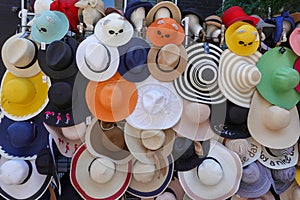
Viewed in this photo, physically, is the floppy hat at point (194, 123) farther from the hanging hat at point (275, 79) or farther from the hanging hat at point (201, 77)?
the hanging hat at point (275, 79)

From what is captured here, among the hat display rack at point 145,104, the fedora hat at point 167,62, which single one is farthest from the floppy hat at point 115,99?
the fedora hat at point 167,62

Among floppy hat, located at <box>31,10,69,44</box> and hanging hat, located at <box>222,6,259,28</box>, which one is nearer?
floppy hat, located at <box>31,10,69,44</box>

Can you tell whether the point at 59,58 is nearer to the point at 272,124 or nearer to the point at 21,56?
the point at 21,56

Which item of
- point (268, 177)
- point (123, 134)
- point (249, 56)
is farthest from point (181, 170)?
point (249, 56)

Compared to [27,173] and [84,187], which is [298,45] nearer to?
[84,187]

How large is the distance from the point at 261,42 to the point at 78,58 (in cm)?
74

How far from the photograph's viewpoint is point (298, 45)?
1.27 metres

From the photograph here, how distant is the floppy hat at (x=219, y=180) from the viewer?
1271 millimetres

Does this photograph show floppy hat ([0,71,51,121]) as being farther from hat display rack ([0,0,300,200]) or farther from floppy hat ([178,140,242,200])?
floppy hat ([178,140,242,200])

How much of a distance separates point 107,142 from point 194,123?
0.34 meters

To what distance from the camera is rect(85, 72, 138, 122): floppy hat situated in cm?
118

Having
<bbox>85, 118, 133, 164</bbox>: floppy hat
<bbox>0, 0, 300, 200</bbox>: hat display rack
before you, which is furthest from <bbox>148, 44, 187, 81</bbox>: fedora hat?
<bbox>85, 118, 133, 164</bbox>: floppy hat

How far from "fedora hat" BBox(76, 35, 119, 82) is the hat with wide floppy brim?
57 cm

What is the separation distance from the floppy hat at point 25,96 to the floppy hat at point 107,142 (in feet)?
0.69
